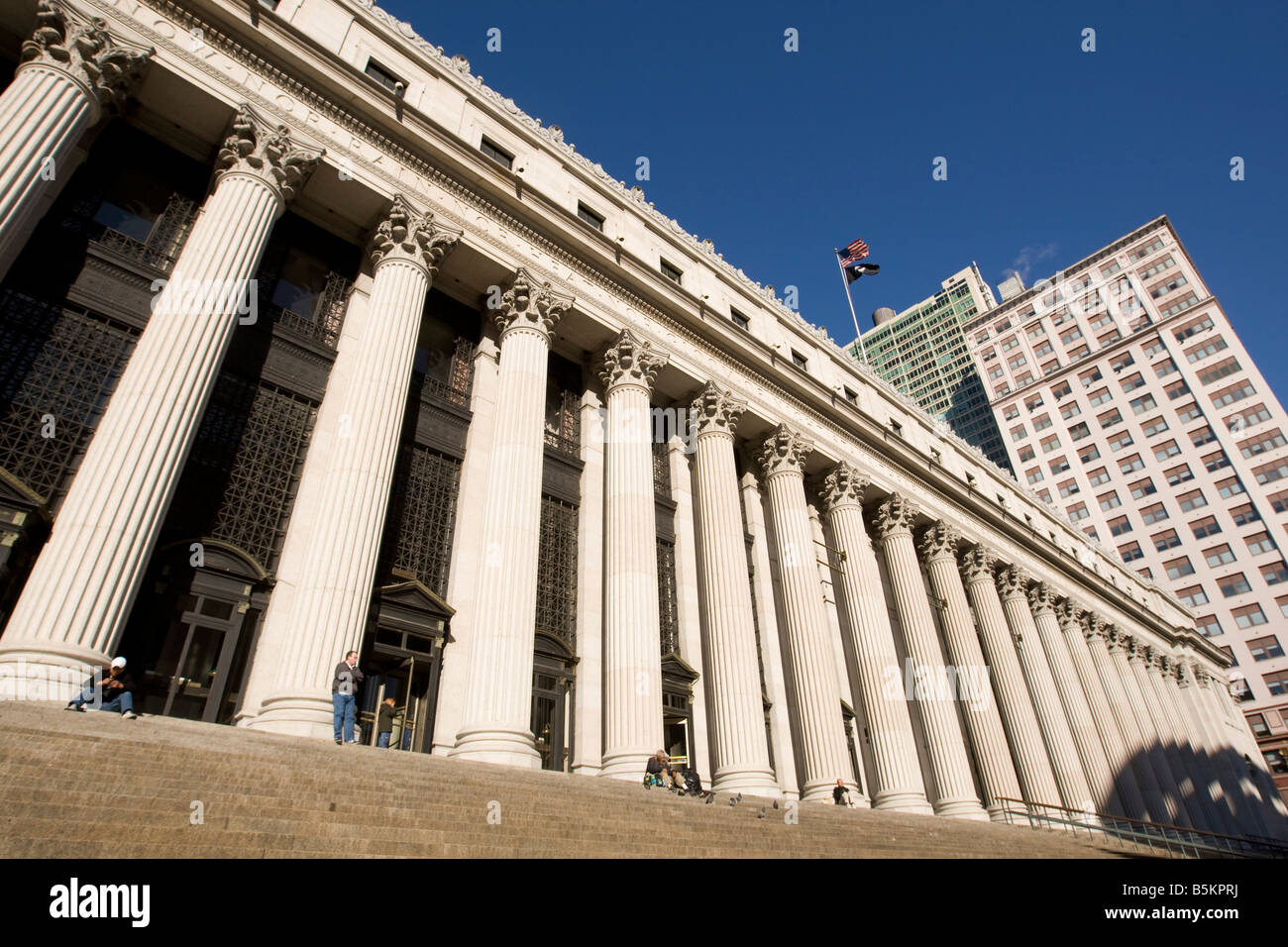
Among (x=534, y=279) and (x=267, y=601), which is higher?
(x=534, y=279)

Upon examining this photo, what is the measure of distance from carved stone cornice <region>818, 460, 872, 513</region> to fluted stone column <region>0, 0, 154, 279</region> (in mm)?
24137

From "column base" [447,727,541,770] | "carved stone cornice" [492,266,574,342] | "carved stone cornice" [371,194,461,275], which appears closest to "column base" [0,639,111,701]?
"column base" [447,727,541,770]

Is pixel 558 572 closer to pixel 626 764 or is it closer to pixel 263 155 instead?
pixel 626 764

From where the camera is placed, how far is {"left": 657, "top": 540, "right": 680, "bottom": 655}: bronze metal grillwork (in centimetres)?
2042

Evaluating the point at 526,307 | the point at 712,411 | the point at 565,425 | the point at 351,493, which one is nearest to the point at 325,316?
the point at 526,307

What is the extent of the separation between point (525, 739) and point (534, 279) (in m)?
12.2

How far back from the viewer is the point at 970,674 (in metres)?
29.2

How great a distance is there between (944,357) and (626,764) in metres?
120

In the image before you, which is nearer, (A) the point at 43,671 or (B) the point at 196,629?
(A) the point at 43,671

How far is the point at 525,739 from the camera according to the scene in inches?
551

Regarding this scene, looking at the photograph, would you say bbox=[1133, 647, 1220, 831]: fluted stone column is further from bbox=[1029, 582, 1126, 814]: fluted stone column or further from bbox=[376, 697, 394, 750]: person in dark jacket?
bbox=[376, 697, 394, 750]: person in dark jacket
